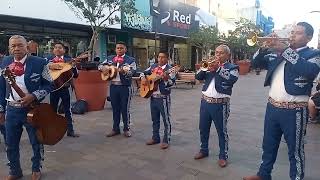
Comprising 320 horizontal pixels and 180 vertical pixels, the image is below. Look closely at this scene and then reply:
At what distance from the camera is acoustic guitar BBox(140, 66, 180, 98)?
616 cm

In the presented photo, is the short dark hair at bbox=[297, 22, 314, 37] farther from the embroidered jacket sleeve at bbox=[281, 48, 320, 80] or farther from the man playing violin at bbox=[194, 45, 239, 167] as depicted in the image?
the man playing violin at bbox=[194, 45, 239, 167]

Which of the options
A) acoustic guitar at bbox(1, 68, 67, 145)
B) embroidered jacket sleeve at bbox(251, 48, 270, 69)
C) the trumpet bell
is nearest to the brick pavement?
acoustic guitar at bbox(1, 68, 67, 145)

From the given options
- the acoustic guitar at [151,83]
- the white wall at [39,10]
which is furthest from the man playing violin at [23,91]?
the white wall at [39,10]

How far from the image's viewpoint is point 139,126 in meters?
8.04

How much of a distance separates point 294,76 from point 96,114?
6133 millimetres

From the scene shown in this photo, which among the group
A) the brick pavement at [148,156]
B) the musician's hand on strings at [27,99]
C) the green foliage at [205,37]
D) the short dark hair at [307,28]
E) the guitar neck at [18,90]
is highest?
the green foliage at [205,37]

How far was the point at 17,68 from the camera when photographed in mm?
4504

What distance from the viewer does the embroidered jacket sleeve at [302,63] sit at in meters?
3.98

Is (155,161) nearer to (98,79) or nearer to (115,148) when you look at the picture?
(115,148)

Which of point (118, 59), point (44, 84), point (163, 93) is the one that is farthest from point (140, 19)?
point (44, 84)

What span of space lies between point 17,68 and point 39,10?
32.1 ft

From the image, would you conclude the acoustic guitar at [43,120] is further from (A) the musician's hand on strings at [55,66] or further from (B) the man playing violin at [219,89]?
(B) the man playing violin at [219,89]

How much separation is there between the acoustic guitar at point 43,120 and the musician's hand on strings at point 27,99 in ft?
0.18

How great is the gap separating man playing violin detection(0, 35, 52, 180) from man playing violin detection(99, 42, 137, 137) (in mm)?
2287
